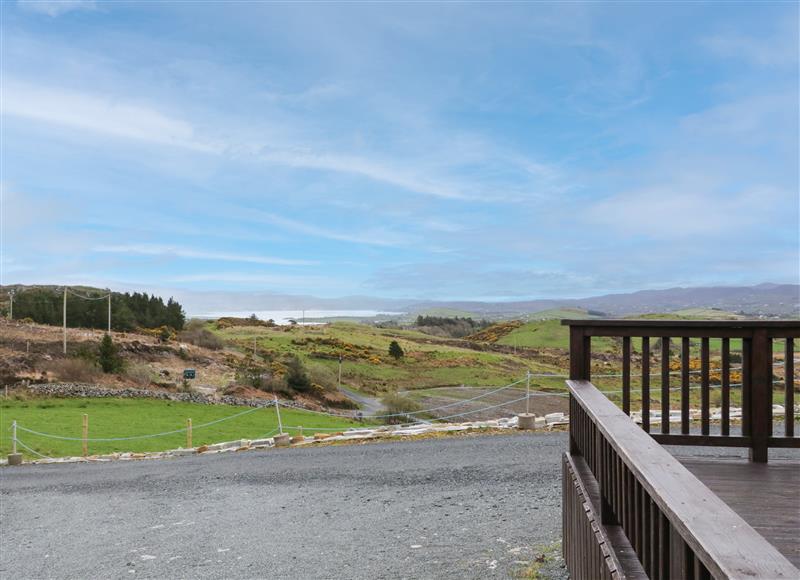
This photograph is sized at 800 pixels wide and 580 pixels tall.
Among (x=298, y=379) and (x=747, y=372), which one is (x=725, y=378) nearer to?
(x=747, y=372)

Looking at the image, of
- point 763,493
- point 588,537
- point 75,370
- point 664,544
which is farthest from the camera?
point 75,370

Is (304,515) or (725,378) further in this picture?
(304,515)

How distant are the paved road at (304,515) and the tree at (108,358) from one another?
19133 mm

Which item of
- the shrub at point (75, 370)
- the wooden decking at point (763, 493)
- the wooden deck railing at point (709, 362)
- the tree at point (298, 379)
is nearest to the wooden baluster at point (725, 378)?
the wooden deck railing at point (709, 362)

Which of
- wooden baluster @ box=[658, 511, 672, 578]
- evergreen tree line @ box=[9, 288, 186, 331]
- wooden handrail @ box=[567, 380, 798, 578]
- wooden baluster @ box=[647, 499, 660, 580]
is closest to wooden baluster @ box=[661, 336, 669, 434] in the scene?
wooden handrail @ box=[567, 380, 798, 578]

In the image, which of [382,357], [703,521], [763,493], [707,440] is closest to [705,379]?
[707,440]

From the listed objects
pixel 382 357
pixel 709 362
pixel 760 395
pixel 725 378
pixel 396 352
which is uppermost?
pixel 709 362

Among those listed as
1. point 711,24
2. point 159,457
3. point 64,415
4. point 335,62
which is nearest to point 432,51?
point 335,62

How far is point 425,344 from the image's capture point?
57375mm

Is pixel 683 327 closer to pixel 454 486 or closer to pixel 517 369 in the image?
pixel 454 486

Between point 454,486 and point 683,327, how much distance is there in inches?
166

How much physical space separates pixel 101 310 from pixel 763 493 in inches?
2216

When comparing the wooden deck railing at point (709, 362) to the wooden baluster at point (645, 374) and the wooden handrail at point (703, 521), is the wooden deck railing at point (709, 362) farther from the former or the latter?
the wooden handrail at point (703, 521)

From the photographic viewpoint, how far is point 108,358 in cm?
2875
